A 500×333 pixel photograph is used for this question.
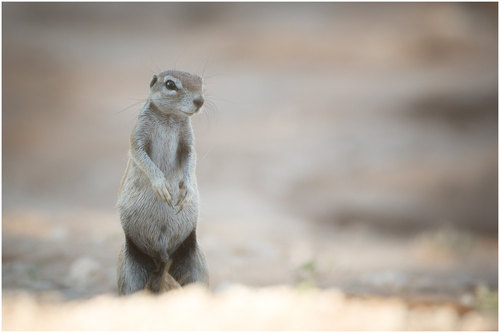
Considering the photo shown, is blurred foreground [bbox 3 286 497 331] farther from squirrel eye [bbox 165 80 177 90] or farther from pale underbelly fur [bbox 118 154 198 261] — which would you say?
squirrel eye [bbox 165 80 177 90]

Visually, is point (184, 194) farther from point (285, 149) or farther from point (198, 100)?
point (285, 149)

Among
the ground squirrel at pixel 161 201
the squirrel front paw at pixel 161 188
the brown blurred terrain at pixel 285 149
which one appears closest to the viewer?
the squirrel front paw at pixel 161 188

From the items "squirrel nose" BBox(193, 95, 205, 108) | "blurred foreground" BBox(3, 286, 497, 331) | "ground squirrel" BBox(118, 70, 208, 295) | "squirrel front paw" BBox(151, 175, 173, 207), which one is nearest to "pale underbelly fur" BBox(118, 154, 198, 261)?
"ground squirrel" BBox(118, 70, 208, 295)

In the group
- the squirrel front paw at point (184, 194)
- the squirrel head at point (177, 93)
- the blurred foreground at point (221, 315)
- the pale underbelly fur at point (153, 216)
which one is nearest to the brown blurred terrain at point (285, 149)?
the blurred foreground at point (221, 315)

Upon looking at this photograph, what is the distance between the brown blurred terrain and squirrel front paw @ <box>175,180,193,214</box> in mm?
683

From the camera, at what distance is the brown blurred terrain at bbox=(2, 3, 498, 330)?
4.52 metres

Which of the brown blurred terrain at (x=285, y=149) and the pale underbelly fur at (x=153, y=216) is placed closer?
the pale underbelly fur at (x=153, y=216)

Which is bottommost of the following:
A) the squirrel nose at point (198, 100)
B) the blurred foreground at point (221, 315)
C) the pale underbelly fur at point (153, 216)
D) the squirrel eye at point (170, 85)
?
the blurred foreground at point (221, 315)

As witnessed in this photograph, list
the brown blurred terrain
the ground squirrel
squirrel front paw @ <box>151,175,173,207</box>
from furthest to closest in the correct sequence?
the brown blurred terrain, the ground squirrel, squirrel front paw @ <box>151,175,173,207</box>

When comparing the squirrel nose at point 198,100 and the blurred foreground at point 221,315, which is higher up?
the squirrel nose at point 198,100

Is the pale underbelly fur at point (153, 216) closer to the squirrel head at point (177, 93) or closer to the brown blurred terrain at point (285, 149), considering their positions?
the squirrel head at point (177, 93)

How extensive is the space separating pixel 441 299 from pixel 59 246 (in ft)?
11.1

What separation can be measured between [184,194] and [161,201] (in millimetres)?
134

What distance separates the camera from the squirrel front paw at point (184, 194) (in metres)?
2.49
